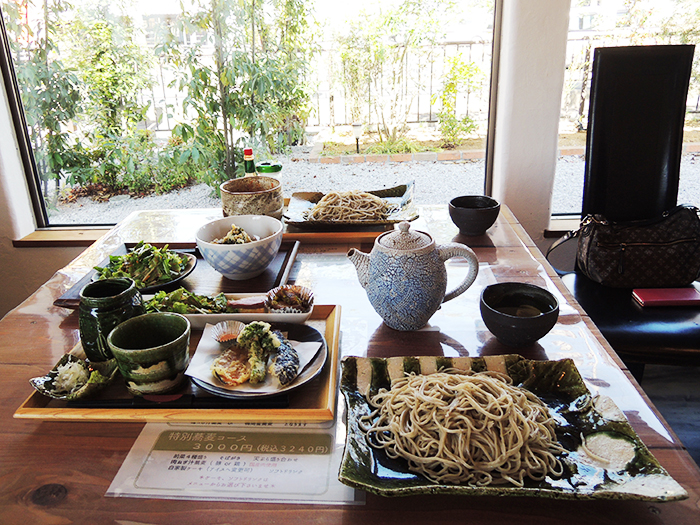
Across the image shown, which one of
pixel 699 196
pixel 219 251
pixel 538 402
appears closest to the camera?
pixel 538 402

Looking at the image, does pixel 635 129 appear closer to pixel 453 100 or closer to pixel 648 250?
pixel 648 250

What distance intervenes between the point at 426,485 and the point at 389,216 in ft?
3.81

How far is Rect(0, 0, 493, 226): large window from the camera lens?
252cm

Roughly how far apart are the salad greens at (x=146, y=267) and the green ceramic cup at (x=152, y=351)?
42cm

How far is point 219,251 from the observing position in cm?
127

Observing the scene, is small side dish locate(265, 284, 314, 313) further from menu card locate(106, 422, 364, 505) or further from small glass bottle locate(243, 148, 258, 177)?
small glass bottle locate(243, 148, 258, 177)

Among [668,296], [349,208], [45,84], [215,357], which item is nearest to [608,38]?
[668,296]

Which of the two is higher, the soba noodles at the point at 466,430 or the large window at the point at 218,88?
the large window at the point at 218,88

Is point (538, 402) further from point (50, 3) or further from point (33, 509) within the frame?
point (50, 3)

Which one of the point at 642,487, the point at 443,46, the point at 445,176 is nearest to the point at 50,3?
the point at 443,46

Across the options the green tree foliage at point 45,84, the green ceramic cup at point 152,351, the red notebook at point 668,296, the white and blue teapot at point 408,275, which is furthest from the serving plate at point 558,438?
the green tree foliage at point 45,84

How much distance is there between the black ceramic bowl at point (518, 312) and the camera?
3.13 feet

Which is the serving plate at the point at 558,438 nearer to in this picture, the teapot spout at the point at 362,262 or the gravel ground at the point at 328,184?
the teapot spout at the point at 362,262

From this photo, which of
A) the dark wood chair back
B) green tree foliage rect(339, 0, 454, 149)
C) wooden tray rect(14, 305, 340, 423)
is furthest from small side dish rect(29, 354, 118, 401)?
green tree foliage rect(339, 0, 454, 149)
